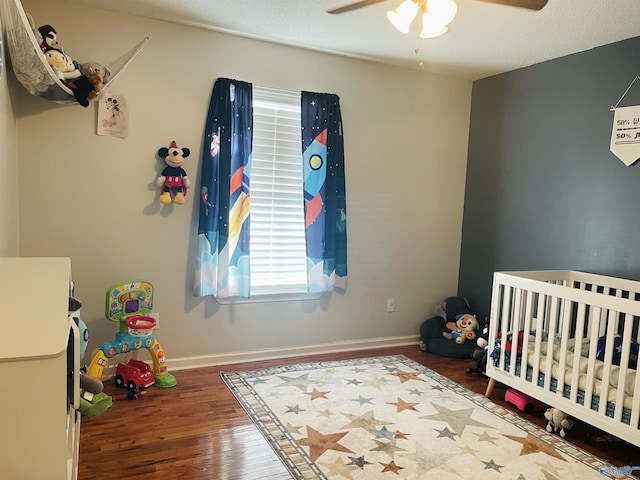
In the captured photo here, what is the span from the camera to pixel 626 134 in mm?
2914

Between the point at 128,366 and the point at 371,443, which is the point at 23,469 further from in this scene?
the point at 128,366

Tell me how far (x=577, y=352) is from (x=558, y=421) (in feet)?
1.28

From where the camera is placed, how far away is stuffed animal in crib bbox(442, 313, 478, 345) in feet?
12.4

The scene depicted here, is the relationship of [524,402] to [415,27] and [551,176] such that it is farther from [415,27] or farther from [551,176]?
[415,27]

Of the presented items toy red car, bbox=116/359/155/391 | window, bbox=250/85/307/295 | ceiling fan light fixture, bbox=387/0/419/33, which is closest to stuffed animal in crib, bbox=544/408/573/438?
window, bbox=250/85/307/295

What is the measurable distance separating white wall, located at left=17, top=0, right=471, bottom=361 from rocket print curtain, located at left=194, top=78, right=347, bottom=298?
0.11 m

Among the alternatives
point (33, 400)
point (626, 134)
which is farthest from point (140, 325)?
point (626, 134)

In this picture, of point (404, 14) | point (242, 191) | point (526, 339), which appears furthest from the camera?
point (242, 191)

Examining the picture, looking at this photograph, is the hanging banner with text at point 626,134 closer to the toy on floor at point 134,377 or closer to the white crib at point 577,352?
the white crib at point 577,352

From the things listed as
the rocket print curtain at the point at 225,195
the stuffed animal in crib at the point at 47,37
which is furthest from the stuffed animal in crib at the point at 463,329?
the stuffed animal in crib at the point at 47,37

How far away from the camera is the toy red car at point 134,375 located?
2.82m

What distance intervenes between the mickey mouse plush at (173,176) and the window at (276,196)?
1.70 feet

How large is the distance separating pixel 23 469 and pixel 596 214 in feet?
10.6

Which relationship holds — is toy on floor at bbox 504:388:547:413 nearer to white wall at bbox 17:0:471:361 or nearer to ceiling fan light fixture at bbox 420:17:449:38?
white wall at bbox 17:0:471:361
